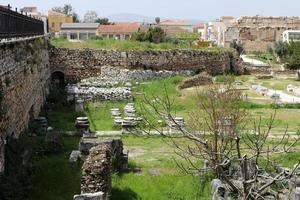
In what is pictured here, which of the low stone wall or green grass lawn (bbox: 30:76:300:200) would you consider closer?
the low stone wall

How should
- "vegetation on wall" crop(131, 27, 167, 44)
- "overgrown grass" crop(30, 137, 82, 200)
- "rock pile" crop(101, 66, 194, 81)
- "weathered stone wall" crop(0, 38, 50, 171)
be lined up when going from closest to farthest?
1. "overgrown grass" crop(30, 137, 82, 200)
2. "weathered stone wall" crop(0, 38, 50, 171)
3. "rock pile" crop(101, 66, 194, 81)
4. "vegetation on wall" crop(131, 27, 167, 44)

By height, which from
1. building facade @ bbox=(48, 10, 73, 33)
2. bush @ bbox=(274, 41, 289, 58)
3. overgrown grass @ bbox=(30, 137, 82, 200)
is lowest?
overgrown grass @ bbox=(30, 137, 82, 200)

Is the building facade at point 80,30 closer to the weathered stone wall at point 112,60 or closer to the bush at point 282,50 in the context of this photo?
the bush at point 282,50

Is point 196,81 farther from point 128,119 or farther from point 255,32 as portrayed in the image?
point 255,32

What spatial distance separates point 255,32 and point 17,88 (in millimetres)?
56544

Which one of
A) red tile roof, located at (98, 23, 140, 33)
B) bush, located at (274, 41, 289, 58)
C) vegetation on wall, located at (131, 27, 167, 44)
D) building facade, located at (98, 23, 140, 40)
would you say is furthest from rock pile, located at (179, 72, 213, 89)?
red tile roof, located at (98, 23, 140, 33)

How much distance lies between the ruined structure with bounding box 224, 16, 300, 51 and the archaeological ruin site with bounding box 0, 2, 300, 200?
72.1 ft

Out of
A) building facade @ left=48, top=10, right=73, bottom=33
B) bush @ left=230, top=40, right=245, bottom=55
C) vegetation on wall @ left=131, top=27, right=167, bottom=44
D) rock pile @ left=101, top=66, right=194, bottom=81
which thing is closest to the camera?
rock pile @ left=101, top=66, right=194, bottom=81

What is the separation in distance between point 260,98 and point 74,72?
1240 centimetres

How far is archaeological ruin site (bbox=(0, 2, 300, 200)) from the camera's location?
1240 centimetres

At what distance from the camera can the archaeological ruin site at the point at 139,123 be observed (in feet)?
40.7

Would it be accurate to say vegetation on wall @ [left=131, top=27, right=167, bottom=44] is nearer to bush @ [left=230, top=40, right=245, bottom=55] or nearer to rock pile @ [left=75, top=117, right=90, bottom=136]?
bush @ [left=230, top=40, right=245, bottom=55]

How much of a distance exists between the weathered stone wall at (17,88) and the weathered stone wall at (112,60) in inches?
471

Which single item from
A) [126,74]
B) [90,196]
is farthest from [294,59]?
[90,196]
